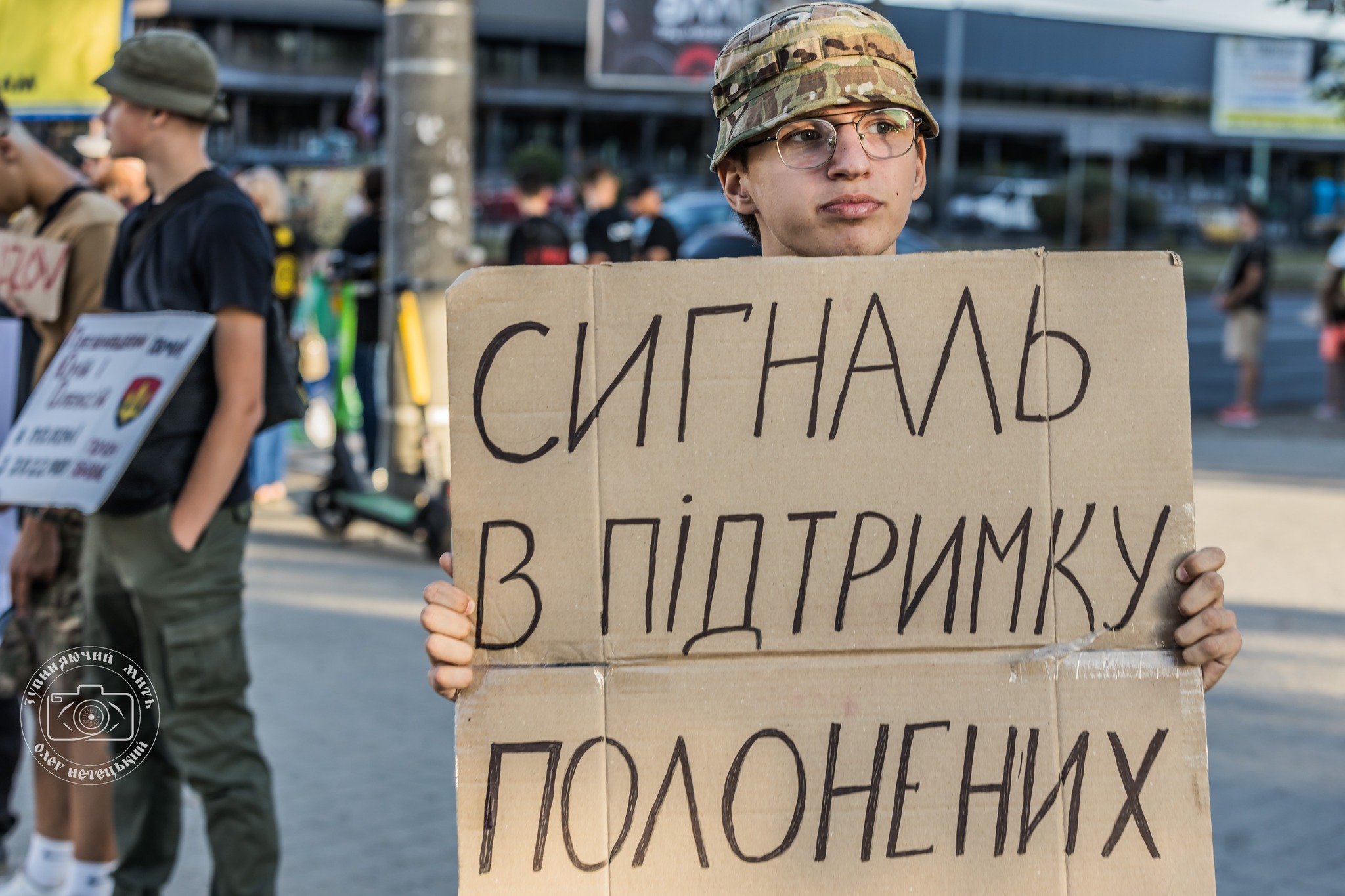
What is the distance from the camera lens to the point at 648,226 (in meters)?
10.0

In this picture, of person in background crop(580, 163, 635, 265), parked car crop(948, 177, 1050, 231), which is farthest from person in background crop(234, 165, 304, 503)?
parked car crop(948, 177, 1050, 231)

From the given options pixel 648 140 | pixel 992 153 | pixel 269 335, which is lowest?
pixel 269 335

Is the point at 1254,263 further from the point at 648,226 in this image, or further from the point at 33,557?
the point at 33,557

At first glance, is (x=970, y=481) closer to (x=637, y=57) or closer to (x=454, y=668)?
(x=454, y=668)

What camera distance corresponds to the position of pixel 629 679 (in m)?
1.73

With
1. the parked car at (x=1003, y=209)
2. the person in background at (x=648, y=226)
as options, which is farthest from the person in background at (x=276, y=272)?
the parked car at (x=1003, y=209)

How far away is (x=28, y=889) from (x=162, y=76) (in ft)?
6.57

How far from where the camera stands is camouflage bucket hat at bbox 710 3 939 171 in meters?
1.94

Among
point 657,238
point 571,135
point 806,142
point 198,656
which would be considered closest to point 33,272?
point 198,656

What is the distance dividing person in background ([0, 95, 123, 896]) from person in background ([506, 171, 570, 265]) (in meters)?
5.49

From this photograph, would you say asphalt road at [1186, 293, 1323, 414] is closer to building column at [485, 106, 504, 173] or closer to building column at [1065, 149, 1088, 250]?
building column at [1065, 149, 1088, 250]

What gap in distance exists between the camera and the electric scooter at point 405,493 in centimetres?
744

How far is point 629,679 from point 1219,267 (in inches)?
1412

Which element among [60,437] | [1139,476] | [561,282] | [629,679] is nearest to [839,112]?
[561,282]
